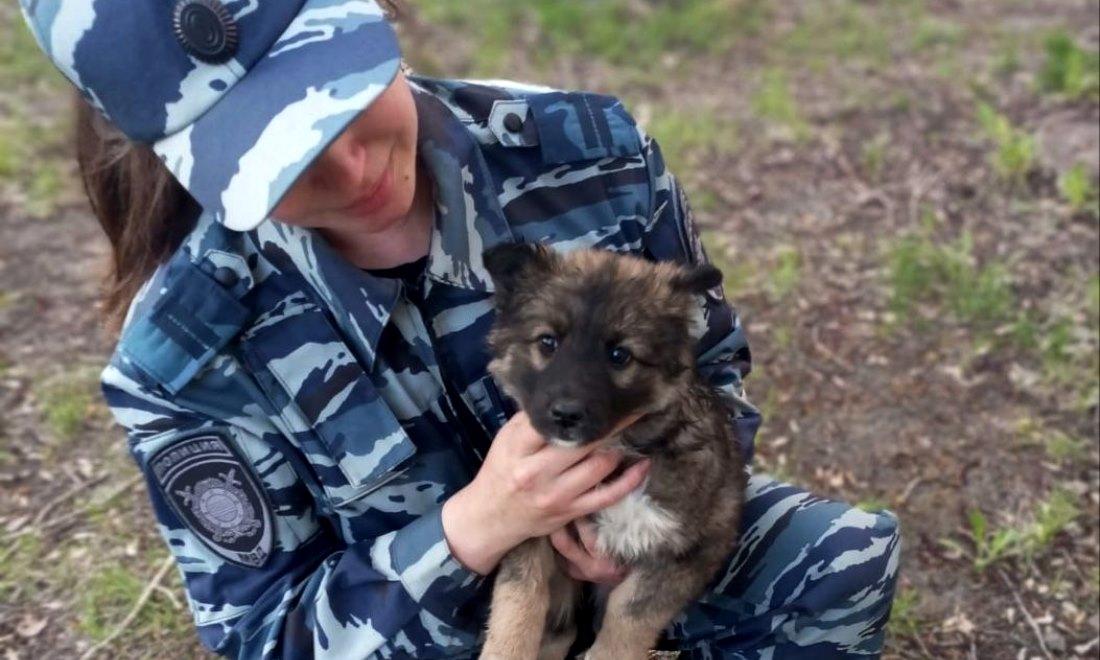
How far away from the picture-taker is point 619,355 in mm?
2662

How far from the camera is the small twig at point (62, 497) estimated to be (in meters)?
4.20

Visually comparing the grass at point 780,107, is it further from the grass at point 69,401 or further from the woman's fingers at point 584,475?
the woman's fingers at point 584,475

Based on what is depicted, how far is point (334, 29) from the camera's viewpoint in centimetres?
219

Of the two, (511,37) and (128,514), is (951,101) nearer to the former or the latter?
(511,37)

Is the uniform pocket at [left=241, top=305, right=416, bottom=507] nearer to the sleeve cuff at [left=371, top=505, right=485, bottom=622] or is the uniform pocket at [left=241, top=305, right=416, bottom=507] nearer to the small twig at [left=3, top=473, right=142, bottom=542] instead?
the sleeve cuff at [left=371, top=505, right=485, bottom=622]

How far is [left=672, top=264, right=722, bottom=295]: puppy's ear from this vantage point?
107 inches

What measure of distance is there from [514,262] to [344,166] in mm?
531

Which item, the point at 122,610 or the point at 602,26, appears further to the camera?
the point at 602,26

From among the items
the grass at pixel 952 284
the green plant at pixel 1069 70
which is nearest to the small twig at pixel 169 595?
the grass at pixel 952 284

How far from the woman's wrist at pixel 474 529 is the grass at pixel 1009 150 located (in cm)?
452

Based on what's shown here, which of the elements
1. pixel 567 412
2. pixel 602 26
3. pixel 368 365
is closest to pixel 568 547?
pixel 567 412

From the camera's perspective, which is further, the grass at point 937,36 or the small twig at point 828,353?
the grass at point 937,36

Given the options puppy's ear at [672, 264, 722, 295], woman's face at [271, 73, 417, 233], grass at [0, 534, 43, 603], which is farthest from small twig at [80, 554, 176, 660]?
puppy's ear at [672, 264, 722, 295]

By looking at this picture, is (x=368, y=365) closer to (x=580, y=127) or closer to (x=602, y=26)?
(x=580, y=127)
